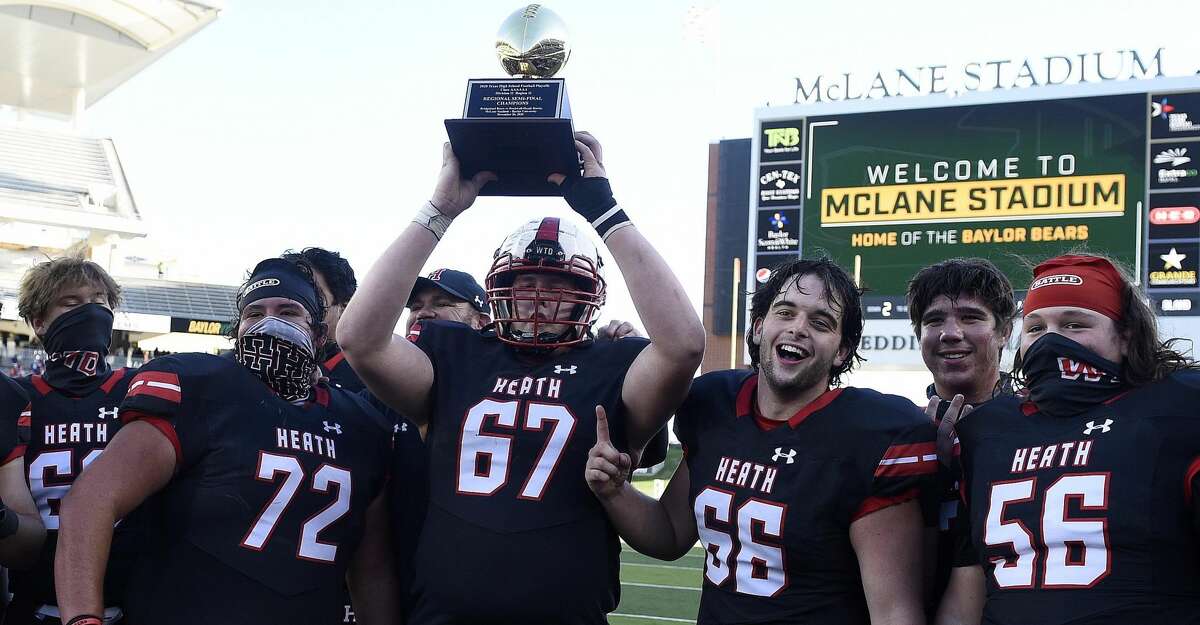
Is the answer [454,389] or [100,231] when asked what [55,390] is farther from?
[100,231]

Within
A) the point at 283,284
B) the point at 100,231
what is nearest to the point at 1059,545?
the point at 283,284

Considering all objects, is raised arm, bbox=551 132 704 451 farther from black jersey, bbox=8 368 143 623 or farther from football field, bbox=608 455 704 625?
football field, bbox=608 455 704 625

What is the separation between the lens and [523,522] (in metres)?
2.36

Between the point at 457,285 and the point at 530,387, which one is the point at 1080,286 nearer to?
the point at 530,387

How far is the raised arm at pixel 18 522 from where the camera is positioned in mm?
2500

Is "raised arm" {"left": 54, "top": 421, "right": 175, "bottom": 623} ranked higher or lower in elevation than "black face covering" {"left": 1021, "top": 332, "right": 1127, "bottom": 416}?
lower

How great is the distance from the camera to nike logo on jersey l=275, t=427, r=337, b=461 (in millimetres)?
2420

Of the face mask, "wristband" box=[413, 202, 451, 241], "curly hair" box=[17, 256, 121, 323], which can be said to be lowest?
the face mask

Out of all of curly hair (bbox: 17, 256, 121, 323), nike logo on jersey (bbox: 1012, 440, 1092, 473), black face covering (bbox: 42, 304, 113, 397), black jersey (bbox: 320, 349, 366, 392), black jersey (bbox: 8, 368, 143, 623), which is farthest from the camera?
black jersey (bbox: 320, 349, 366, 392)

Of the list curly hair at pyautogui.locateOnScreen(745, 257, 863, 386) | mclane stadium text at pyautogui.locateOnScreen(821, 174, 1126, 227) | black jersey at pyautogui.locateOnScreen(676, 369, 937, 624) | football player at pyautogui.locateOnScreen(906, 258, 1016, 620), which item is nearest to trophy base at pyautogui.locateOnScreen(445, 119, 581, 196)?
curly hair at pyautogui.locateOnScreen(745, 257, 863, 386)

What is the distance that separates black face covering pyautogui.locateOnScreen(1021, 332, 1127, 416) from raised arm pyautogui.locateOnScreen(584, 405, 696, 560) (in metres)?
0.84

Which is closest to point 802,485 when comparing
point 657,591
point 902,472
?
point 902,472

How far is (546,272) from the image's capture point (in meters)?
2.51

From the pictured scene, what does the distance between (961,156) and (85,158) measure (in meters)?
31.3
